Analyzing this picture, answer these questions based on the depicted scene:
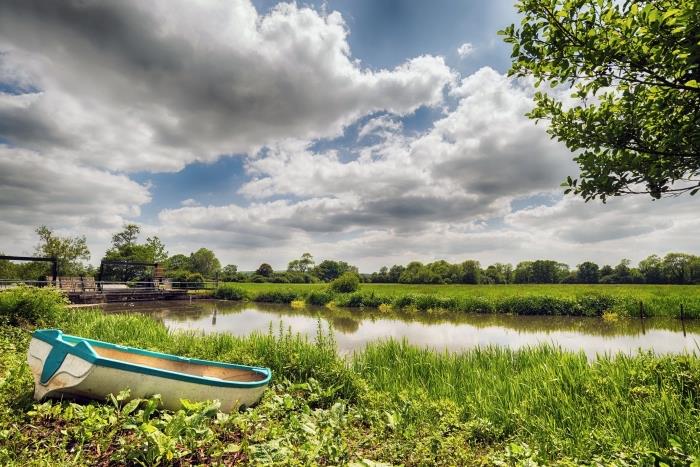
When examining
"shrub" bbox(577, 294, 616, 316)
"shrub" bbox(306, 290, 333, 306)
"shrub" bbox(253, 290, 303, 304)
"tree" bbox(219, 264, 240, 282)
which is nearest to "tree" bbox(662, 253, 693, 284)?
"shrub" bbox(577, 294, 616, 316)

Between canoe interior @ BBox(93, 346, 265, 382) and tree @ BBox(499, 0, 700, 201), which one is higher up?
tree @ BBox(499, 0, 700, 201)

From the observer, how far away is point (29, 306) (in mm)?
10203

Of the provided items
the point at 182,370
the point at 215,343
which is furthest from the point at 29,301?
the point at 182,370

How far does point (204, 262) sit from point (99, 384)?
8355 cm

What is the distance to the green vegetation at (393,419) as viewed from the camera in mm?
3256

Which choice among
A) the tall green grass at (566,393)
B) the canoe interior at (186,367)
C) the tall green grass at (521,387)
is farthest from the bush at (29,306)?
the tall green grass at (566,393)

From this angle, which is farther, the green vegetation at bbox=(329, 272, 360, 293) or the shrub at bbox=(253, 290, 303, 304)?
the green vegetation at bbox=(329, 272, 360, 293)

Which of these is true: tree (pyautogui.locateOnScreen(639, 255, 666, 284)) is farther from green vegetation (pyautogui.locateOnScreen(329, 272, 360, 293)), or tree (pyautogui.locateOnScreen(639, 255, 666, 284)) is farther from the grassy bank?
green vegetation (pyautogui.locateOnScreen(329, 272, 360, 293))

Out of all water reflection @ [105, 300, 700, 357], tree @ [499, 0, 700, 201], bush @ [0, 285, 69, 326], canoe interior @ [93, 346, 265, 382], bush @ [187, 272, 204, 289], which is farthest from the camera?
bush @ [187, 272, 204, 289]

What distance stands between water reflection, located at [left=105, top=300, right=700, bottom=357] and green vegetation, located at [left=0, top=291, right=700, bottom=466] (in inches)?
180

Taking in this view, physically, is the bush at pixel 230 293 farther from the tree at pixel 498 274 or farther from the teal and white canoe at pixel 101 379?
the tree at pixel 498 274

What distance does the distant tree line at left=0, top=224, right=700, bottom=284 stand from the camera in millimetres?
40656

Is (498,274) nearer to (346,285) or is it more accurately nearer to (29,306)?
(346,285)

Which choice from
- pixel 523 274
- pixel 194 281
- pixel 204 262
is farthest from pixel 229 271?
pixel 523 274
